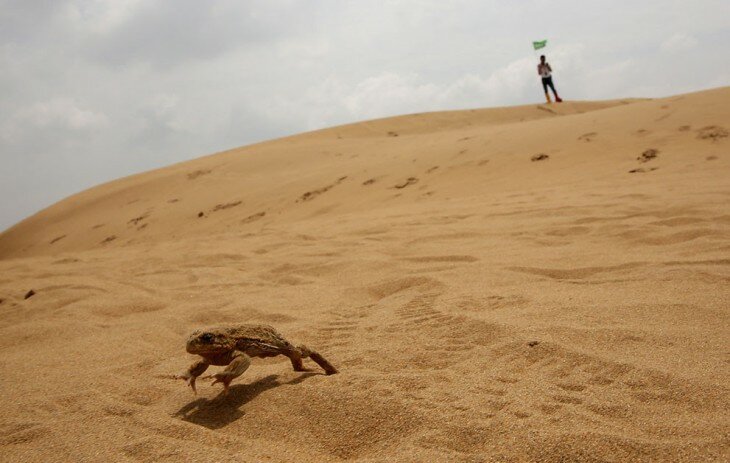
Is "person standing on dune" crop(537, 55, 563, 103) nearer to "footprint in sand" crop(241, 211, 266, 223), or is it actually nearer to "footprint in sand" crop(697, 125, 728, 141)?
"footprint in sand" crop(697, 125, 728, 141)

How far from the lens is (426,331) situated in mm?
2369

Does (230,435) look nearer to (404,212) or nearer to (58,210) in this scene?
(404,212)

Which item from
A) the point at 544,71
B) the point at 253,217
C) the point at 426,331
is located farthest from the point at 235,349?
the point at 544,71

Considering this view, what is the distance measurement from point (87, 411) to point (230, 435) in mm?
587

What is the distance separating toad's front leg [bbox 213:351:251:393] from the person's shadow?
0.22 ft

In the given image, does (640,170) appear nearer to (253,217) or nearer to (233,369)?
(253,217)

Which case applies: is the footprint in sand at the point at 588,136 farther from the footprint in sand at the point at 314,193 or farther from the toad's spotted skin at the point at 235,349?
the toad's spotted skin at the point at 235,349

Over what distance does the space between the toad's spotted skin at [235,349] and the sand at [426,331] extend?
94mm

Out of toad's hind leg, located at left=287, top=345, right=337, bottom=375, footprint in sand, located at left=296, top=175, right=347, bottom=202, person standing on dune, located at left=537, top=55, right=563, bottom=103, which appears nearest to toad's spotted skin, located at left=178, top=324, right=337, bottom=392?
toad's hind leg, located at left=287, top=345, right=337, bottom=375

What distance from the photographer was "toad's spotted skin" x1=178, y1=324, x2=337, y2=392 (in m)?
1.84

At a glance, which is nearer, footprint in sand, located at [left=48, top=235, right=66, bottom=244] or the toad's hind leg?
the toad's hind leg

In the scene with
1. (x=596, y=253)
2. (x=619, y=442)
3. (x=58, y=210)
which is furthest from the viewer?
(x=58, y=210)

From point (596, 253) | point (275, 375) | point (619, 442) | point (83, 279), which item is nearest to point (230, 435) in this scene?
point (275, 375)

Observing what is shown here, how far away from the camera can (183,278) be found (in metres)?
4.19
